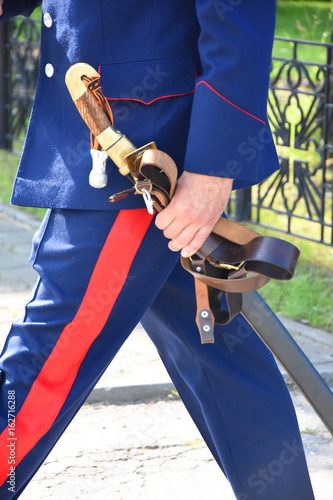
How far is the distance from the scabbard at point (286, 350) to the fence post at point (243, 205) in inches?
126

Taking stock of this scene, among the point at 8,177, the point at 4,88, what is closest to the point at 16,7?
the point at 8,177

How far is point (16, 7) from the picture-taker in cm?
192

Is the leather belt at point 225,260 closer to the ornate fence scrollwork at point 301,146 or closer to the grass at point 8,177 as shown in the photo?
the ornate fence scrollwork at point 301,146

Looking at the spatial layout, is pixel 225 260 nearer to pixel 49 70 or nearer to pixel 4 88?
pixel 49 70

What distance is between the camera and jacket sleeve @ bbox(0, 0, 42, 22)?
1900 millimetres

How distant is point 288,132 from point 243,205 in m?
0.63

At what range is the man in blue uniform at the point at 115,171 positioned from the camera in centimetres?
154

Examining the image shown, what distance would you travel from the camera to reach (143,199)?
5.31 ft

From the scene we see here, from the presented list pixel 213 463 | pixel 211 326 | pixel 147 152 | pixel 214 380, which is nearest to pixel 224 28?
pixel 147 152

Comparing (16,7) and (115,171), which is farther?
(16,7)

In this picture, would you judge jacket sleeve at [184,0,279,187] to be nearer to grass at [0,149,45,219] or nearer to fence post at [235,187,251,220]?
fence post at [235,187,251,220]

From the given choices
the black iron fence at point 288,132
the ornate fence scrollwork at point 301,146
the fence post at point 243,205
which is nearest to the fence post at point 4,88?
the black iron fence at point 288,132

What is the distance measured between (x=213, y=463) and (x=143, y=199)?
117 cm

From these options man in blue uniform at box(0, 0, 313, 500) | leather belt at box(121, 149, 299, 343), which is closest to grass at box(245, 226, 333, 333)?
leather belt at box(121, 149, 299, 343)
